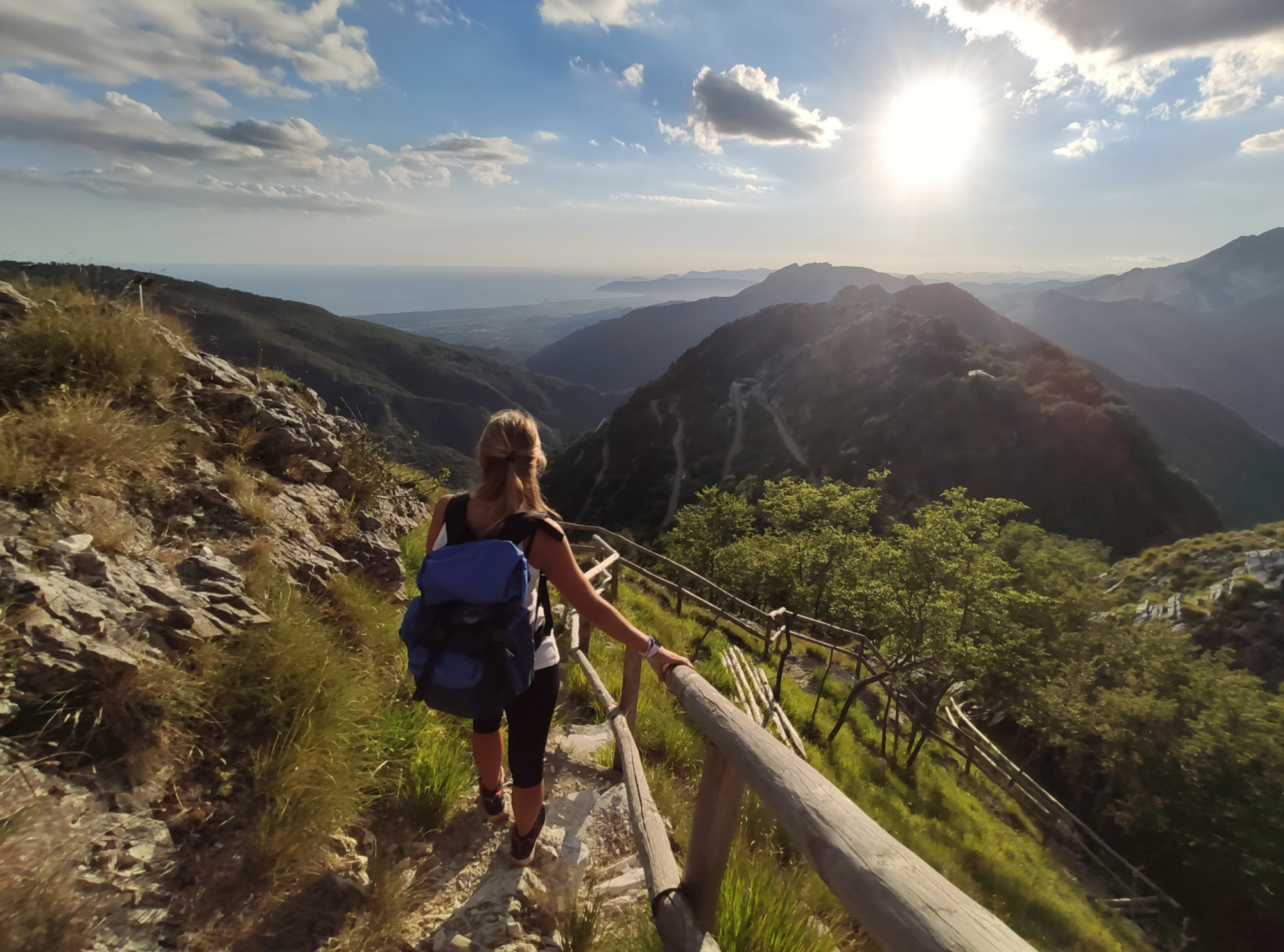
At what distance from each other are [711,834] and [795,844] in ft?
2.26

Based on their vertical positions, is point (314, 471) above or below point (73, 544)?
below

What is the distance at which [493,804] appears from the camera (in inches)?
129

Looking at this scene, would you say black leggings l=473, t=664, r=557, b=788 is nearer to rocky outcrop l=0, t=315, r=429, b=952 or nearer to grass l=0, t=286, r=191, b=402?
rocky outcrop l=0, t=315, r=429, b=952

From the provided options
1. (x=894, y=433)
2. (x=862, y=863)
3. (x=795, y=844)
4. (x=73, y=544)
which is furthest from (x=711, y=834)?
(x=894, y=433)

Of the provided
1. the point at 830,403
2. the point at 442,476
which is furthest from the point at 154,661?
the point at 830,403

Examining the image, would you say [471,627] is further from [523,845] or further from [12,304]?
[12,304]

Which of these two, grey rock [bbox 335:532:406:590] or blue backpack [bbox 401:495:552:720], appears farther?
grey rock [bbox 335:532:406:590]

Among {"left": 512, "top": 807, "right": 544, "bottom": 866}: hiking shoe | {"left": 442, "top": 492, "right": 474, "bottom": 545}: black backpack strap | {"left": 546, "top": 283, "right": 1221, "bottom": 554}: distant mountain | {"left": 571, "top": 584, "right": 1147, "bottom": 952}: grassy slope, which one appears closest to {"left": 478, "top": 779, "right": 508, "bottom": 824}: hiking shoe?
{"left": 512, "top": 807, "right": 544, "bottom": 866}: hiking shoe

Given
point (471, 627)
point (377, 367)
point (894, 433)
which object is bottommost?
point (894, 433)

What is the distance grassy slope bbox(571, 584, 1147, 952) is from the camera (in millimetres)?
4082

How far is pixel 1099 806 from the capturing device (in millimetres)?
23125

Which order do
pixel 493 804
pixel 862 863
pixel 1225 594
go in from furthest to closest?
pixel 1225 594, pixel 493 804, pixel 862 863

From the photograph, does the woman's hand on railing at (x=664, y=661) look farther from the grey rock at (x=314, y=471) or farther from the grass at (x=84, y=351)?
the grey rock at (x=314, y=471)

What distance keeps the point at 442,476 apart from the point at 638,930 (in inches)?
340
